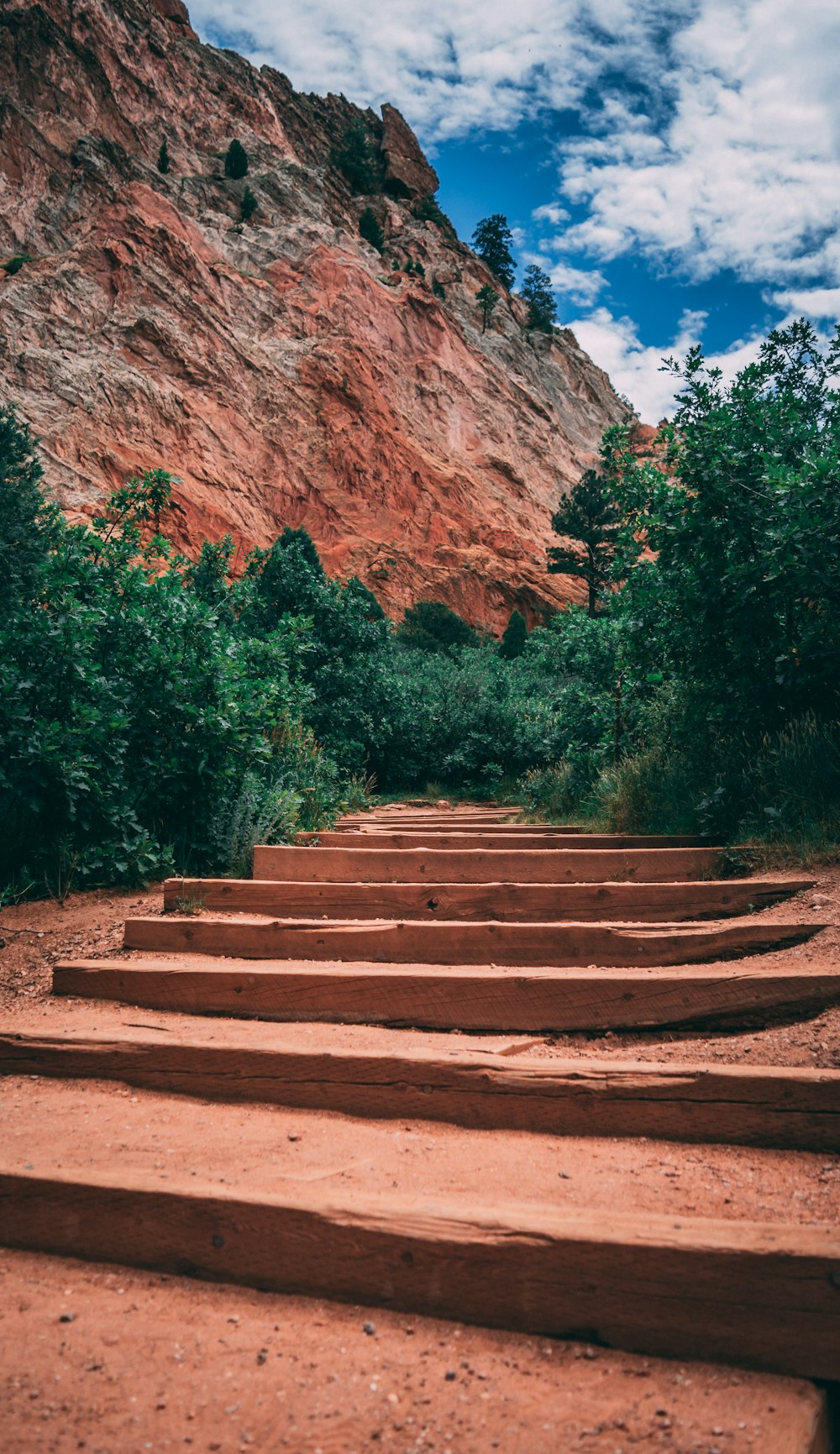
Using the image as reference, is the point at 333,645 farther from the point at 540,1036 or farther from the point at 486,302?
the point at 486,302

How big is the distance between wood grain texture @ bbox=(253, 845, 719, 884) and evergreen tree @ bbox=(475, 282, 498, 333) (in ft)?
155

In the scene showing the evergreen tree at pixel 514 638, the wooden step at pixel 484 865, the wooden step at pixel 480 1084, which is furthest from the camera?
the evergreen tree at pixel 514 638

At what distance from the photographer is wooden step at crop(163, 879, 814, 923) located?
3.08 meters

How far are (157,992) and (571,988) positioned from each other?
1.42 metres

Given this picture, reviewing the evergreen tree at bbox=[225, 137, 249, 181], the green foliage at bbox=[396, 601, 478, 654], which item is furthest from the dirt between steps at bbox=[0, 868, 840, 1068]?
the evergreen tree at bbox=[225, 137, 249, 181]

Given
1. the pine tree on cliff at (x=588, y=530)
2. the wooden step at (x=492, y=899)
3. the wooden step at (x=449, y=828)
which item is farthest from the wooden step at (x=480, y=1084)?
the pine tree on cliff at (x=588, y=530)

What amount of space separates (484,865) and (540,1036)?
152 centimetres

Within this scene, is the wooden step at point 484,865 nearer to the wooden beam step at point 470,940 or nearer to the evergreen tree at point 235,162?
the wooden beam step at point 470,940

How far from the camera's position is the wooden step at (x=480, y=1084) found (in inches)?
73.3

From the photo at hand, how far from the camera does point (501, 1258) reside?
4.82 feet

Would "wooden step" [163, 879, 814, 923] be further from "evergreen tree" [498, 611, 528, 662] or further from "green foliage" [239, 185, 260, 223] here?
"green foliage" [239, 185, 260, 223]

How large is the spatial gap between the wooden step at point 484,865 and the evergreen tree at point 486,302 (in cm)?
4716

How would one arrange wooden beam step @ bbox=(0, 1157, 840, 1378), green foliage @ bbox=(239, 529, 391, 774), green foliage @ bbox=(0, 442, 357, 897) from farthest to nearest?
green foliage @ bbox=(239, 529, 391, 774) < green foliage @ bbox=(0, 442, 357, 897) < wooden beam step @ bbox=(0, 1157, 840, 1378)

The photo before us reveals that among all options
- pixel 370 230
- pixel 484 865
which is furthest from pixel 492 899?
pixel 370 230
